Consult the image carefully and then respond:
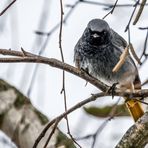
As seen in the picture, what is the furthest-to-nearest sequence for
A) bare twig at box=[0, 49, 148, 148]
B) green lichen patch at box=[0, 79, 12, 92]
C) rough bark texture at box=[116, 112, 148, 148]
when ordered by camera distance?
1. green lichen patch at box=[0, 79, 12, 92]
2. rough bark texture at box=[116, 112, 148, 148]
3. bare twig at box=[0, 49, 148, 148]

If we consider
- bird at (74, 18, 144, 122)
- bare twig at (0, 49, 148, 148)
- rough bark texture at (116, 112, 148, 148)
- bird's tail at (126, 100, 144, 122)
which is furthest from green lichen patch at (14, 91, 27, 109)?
bare twig at (0, 49, 148, 148)

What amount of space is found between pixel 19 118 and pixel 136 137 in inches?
65.5

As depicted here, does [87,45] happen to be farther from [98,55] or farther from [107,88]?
[107,88]

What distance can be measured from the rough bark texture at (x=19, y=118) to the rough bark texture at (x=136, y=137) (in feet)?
4.28

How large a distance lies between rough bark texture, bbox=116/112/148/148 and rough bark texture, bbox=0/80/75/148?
1.30 m

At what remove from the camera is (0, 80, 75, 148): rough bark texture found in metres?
4.42

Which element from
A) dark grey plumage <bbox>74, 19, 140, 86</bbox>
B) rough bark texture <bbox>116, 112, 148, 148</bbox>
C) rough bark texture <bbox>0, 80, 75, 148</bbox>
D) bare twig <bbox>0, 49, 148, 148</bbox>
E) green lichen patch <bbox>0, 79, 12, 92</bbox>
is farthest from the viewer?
green lichen patch <bbox>0, 79, 12, 92</bbox>

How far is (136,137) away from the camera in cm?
313

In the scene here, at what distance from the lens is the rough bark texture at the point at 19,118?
4.42 meters

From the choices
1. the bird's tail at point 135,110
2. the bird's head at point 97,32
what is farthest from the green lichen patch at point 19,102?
the bird's tail at point 135,110

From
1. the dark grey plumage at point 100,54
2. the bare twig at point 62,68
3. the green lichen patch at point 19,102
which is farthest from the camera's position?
the green lichen patch at point 19,102

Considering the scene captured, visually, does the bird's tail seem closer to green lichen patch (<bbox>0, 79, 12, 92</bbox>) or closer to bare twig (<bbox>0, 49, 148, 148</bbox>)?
green lichen patch (<bbox>0, 79, 12, 92</bbox>)

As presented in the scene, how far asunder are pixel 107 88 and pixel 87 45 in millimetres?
1784

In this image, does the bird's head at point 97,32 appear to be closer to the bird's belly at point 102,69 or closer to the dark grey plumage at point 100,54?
the dark grey plumage at point 100,54
